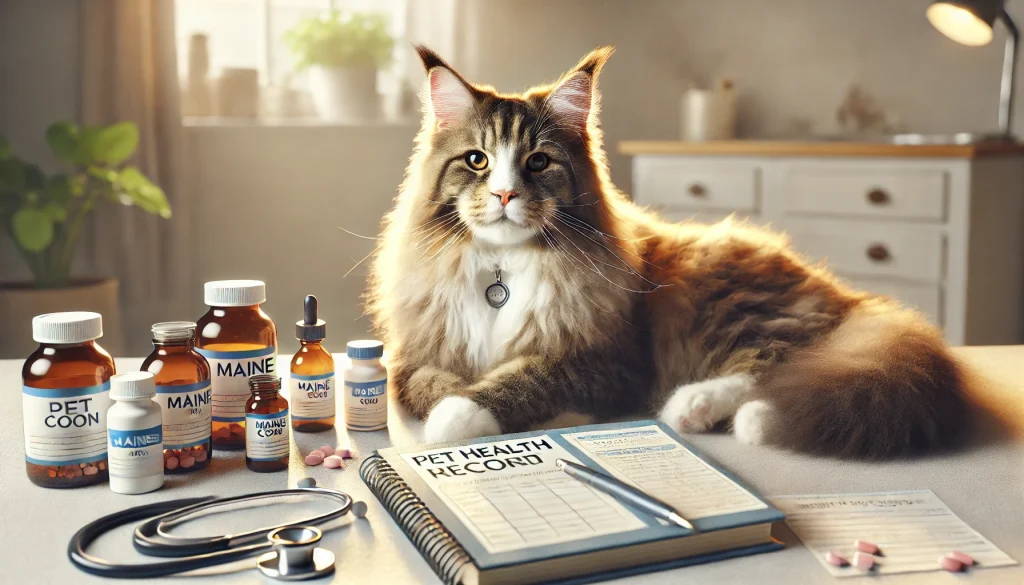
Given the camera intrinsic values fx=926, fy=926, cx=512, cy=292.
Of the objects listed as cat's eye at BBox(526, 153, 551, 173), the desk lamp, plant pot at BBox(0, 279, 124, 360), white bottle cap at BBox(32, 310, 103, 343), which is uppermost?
the desk lamp

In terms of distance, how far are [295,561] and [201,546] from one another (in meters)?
0.09

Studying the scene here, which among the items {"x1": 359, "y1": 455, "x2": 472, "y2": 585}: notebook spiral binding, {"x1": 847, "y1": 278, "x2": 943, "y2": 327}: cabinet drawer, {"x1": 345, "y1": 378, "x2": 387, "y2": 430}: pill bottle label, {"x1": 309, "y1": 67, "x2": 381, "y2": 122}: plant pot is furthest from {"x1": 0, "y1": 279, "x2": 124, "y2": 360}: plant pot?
{"x1": 847, "y1": 278, "x2": 943, "y2": 327}: cabinet drawer

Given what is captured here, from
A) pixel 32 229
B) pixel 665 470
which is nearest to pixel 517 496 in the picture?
pixel 665 470

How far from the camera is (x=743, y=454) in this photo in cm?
108

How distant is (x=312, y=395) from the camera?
1.15 m

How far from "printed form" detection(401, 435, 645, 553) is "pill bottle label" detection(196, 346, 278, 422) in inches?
9.4

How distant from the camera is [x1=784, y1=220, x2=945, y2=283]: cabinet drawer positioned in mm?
2938

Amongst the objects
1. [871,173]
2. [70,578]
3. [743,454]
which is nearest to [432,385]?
[743,454]

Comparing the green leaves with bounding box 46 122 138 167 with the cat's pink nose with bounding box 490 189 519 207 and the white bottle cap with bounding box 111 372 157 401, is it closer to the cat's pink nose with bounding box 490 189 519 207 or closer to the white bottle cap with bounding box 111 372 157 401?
the cat's pink nose with bounding box 490 189 519 207

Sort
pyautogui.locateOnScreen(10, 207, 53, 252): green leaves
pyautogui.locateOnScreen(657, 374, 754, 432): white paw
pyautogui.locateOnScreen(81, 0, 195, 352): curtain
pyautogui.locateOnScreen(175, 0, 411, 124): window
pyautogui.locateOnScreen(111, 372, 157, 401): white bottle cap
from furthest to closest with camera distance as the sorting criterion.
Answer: pyautogui.locateOnScreen(175, 0, 411, 124): window
pyautogui.locateOnScreen(81, 0, 195, 352): curtain
pyautogui.locateOnScreen(10, 207, 53, 252): green leaves
pyautogui.locateOnScreen(657, 374, 754, 432): white paw
pyautogui.locateOnScreen(111, 372, 157, 401): white bottle cap

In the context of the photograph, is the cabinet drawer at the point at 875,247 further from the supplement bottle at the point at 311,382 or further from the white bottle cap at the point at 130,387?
the white bottle cap at the point at 130,387

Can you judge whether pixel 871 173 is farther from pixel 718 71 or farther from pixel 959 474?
pixel 959 474

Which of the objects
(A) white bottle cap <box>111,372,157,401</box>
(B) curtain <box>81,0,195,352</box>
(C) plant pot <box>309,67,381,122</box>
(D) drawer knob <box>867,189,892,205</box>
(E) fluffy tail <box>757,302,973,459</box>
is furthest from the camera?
(C) plant pot <box>309,67,381,122</box>

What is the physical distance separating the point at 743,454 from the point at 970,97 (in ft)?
9.52
